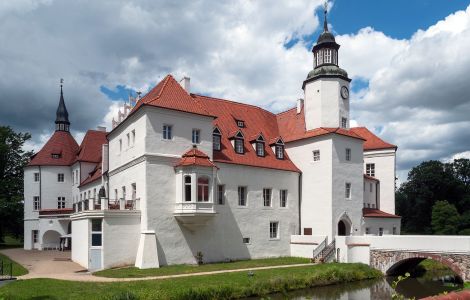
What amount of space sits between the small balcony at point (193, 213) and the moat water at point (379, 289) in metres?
6.89

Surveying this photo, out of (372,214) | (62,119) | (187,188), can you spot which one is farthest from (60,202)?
(372,214)

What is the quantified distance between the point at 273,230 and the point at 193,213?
8.12 m

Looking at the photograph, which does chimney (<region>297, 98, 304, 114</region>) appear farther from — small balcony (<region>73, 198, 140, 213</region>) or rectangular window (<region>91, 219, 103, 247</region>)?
rectangular window (<region>91, 219, 103, 247</region>)

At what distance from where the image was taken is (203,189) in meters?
25.5

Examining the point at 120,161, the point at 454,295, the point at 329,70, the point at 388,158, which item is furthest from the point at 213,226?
the point at 454,295

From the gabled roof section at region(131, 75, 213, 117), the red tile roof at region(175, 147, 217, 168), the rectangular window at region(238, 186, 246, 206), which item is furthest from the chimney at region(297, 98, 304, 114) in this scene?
the red tile roof at region(175, 147, 217, 168)

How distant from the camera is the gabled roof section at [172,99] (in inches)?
1025

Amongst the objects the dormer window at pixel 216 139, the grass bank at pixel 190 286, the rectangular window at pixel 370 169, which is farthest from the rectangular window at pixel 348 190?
the dormer window at pixel 216 139

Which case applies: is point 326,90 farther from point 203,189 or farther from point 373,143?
point 203,189

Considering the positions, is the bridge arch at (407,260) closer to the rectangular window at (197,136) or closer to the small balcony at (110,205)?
the rectangular window at (197,136)

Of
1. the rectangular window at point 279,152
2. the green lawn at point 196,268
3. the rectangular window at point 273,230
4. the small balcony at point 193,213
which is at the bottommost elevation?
the green lawn at point 196,268

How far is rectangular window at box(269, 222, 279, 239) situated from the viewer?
30.4 m

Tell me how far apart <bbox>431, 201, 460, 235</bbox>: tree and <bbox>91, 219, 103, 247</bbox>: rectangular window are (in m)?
44.3

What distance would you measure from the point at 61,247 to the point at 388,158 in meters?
30.1
